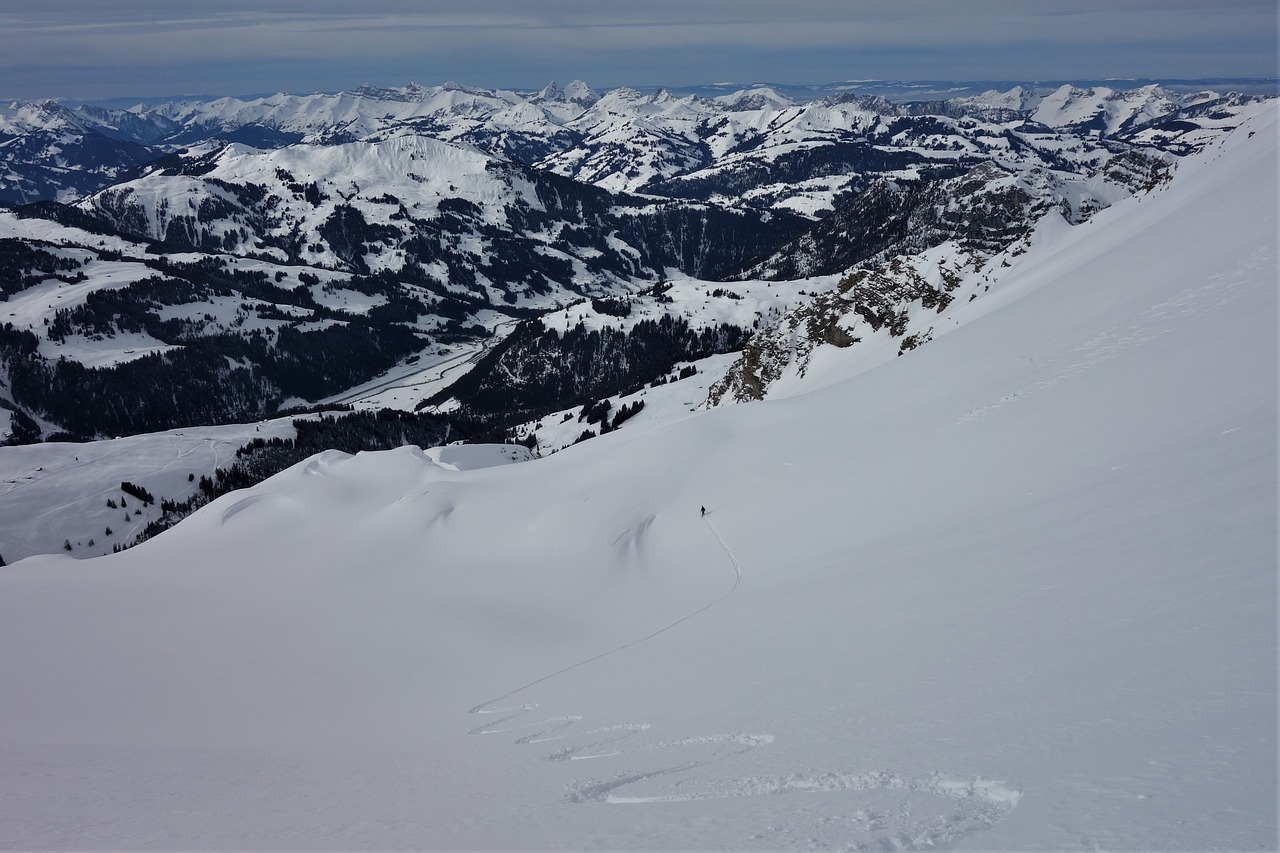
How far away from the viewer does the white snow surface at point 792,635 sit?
8023 mm

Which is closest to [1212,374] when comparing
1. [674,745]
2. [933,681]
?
[933,681]

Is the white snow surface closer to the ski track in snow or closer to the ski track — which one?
the ski track

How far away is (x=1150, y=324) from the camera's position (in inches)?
935

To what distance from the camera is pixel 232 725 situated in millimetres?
18047

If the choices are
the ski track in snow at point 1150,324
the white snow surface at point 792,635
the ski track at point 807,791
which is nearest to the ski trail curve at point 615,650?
the white snow surface at point 792,635

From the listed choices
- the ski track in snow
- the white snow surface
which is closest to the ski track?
the white snow surface

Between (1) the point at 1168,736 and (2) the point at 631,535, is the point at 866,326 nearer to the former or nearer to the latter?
(2) the point at 631,535

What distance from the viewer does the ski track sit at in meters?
7.14

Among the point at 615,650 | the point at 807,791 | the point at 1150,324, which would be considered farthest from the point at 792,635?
the point at 1150,324

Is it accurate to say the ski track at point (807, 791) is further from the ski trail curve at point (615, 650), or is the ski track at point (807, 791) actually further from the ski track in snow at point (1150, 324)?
the ski track in snow at point (1150, 324)

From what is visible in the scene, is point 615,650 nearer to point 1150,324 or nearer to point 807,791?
point 807,791

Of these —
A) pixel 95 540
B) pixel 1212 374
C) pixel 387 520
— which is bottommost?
pixel 95 540

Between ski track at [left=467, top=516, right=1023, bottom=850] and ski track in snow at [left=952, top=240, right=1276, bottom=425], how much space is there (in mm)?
19118

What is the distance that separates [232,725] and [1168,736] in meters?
20.1
